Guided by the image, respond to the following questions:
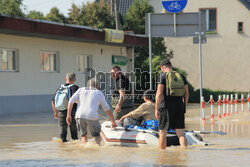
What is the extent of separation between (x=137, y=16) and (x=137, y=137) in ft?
75.5

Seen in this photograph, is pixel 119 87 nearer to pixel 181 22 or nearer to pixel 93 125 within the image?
pixel 93 125

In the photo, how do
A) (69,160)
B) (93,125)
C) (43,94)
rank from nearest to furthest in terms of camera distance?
(69,160)
(93,125)
(43,94)

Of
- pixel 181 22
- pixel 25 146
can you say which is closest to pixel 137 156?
pixel 25 146

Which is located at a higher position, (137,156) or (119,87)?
(119,87)

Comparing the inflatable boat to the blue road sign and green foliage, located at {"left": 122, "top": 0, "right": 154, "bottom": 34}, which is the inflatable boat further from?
green foliage, located at {"left": 122, "top": 0, "right": 154, "bottom": 34}

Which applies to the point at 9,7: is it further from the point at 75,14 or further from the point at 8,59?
the point at 8,59

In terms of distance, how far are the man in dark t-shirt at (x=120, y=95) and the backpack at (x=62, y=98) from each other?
1.07m

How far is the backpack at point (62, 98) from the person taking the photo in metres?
11.5

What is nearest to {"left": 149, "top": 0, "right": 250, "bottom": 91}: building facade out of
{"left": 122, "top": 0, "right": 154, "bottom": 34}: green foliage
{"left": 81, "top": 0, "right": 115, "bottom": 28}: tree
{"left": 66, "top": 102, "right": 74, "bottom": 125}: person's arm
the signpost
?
{"left": 81, "top": 0, "right": 115, "bottom": 28}: tree

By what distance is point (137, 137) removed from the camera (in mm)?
11031

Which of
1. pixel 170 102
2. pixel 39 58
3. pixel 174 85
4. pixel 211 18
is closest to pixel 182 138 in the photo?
pixel 170 102

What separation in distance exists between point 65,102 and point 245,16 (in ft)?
99.3

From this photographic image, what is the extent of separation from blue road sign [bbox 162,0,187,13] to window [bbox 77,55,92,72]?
8329mm

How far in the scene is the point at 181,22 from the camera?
20.5 metres
